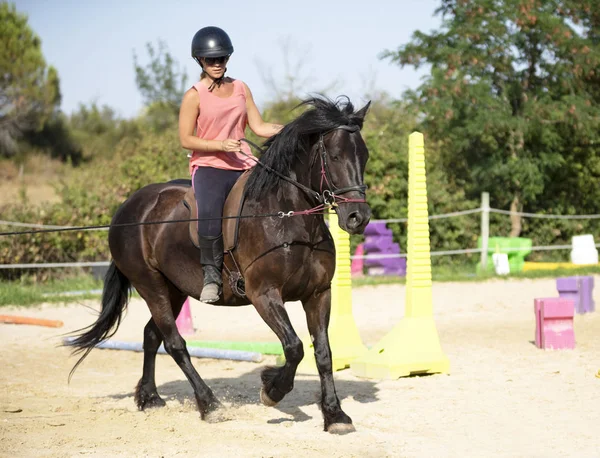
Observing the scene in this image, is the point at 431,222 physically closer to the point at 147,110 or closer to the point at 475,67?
the point at 475,67

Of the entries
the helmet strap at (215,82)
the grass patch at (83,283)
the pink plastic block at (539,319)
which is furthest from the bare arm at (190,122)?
the grass patch at (83,283)

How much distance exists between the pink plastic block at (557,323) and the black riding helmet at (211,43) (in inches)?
193

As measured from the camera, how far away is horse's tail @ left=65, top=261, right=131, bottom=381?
24.6ft

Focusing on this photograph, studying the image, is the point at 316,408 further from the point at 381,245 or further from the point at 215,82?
the point at 381,245

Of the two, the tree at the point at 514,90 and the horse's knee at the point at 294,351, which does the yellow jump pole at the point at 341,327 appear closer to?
the horse's knee at the point at 294,351

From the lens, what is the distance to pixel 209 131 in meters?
6.35

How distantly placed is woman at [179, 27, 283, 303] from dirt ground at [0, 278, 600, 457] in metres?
1.20

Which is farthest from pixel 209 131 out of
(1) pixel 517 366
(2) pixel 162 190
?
(1) pixel 517 366

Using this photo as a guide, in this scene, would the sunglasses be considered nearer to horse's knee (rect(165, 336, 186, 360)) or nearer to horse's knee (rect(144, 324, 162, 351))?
horse's knee (rect(165, 336, 186, 360))

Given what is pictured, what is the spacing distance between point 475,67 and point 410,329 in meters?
12.3

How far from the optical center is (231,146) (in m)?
6.03

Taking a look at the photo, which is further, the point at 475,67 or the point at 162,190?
the point at 475,67

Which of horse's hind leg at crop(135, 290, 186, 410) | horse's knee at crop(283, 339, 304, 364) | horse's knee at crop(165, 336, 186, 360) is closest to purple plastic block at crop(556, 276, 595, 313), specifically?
horse's hind leg at crop(135, 290, 186, 410)

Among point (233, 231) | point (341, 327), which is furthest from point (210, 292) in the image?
point (341, 327)
